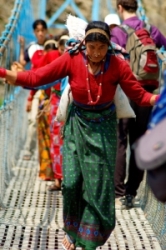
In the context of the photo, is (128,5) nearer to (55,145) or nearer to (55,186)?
(55,145)

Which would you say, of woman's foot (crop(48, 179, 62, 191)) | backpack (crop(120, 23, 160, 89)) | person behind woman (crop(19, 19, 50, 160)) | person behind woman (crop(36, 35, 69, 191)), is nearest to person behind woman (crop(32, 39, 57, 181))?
person behind woman (crop(36, 35, 69, 191))

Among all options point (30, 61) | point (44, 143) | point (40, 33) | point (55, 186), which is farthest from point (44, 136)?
point (40, 33)

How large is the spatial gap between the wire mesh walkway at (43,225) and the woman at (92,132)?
22.1 inches

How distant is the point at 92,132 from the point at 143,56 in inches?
60.7

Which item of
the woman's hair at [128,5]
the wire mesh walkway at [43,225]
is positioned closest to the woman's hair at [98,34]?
the wire mesh walkway at [43,225]

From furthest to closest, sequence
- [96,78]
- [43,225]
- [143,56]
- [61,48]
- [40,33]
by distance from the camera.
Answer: [40,33], [61,48], [143,56], [43,225], [96,78]

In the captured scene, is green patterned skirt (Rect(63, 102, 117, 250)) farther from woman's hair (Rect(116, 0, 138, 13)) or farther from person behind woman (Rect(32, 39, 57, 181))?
person behind woman (Rect(32, 39, 57, 181))

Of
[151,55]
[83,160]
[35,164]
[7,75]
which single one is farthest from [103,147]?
[35,164]

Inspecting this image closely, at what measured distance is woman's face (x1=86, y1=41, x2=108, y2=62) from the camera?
14.4 feet

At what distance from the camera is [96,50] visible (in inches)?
174

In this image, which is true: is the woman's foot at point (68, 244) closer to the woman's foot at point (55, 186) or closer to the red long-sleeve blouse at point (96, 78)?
the red long-sleeve blouse at point (96, 78)

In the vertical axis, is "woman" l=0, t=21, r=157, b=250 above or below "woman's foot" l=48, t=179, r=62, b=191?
above

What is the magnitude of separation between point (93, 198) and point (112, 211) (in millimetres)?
155

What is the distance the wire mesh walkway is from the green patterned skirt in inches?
21.5
